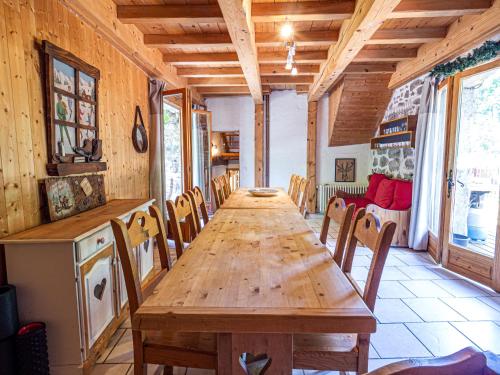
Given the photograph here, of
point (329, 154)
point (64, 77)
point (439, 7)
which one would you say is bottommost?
point (329, 154)

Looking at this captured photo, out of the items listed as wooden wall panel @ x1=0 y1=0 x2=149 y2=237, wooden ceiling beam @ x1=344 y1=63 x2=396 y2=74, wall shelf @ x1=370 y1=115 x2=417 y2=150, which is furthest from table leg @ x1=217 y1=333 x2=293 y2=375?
wooden ceiling beam @ x1=344 y1=63 x2=396 y2=74

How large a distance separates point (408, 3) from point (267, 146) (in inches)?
160

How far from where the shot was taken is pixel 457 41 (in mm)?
2967

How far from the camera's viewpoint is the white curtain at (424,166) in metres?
3.67

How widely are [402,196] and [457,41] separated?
2.00 metres

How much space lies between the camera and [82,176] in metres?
2.37

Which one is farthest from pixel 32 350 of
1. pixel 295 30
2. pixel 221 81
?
pixel 221 81

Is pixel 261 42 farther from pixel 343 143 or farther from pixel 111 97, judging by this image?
pixel 343 143

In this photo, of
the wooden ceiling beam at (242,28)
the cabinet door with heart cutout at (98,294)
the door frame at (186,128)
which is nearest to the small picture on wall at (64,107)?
the cabinet door with heart cutout at (98,294)

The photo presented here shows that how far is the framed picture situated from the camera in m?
6.20

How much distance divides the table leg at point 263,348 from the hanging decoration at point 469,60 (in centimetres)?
310

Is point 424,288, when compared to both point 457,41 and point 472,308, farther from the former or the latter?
point 457,41

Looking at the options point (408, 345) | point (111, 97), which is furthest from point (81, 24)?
point (408, 345)

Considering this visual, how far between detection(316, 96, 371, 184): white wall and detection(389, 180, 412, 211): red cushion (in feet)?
6.26
